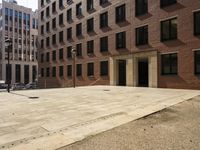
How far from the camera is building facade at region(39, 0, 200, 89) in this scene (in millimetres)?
19417

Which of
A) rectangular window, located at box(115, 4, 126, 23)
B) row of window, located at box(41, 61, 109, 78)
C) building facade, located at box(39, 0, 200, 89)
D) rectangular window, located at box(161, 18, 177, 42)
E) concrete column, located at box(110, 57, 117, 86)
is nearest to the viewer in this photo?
building facade, located at box(39, 0, 200, 89)

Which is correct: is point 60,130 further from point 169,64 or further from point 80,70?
point 80,70

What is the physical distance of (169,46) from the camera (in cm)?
2069

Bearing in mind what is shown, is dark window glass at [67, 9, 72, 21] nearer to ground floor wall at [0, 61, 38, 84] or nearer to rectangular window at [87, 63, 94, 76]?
rectangular window at [87, 63, 94, 76]

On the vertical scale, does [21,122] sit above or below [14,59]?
below

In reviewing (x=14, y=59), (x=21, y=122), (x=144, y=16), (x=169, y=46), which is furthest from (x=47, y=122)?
(x=14, y=59)

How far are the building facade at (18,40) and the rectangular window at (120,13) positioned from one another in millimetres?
57640

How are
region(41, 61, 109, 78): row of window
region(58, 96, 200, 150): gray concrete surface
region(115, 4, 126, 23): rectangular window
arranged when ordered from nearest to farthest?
region(58, 96, 200, 150): gray concrete surface, region(115, 4, 126, 23): rectangular window, region(41, 61, 109, 78): row of window

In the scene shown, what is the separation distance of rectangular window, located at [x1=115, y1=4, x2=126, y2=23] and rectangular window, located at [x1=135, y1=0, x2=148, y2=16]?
2.07 meters

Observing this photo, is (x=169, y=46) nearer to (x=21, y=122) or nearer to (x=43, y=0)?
(x=21, y=122)

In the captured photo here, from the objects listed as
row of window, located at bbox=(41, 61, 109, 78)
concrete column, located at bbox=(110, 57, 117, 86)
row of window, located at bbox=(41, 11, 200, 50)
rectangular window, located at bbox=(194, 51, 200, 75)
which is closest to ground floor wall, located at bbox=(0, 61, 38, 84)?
row of window, located at bbox=(41, 61, 109, 78)

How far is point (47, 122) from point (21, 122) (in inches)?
35.2

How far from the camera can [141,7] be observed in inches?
944

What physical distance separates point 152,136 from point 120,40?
21856mm
